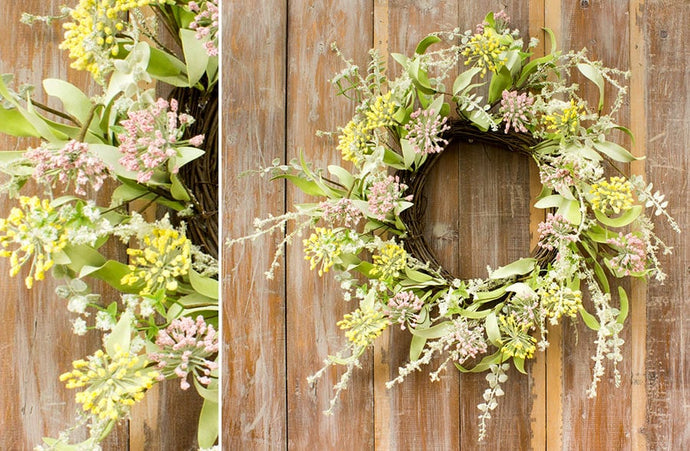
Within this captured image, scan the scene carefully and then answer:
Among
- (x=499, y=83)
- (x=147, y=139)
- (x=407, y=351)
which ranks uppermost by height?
(x=499, y=83)

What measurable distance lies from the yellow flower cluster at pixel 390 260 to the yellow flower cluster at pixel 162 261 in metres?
0.31

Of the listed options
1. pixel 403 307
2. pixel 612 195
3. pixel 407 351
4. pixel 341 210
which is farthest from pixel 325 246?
pixel 612 195

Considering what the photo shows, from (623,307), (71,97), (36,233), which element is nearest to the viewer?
(36,233)

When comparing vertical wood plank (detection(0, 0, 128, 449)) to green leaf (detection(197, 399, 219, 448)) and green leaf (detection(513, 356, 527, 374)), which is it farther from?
green leaf (detection(513, 356, 527, 374))

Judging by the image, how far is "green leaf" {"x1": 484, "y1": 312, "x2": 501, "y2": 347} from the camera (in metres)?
0.83

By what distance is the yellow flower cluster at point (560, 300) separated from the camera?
796 mm

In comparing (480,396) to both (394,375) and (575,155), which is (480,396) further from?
(575,155)

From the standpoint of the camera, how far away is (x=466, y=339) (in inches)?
32.6

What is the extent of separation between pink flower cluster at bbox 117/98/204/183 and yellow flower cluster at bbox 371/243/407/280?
351 mm

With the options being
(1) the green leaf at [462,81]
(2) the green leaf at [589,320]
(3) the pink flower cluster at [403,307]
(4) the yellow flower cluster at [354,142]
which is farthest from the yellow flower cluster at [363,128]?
(2) the green leaf at [589,320]

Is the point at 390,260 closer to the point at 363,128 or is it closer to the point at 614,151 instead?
the point at 363,128

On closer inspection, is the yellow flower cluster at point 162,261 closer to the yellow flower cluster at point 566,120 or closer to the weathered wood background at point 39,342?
the weathered wood background at point 39,342

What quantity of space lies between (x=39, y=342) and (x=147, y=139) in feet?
1.54

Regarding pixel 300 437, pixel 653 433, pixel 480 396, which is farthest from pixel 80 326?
pixel 653 433
